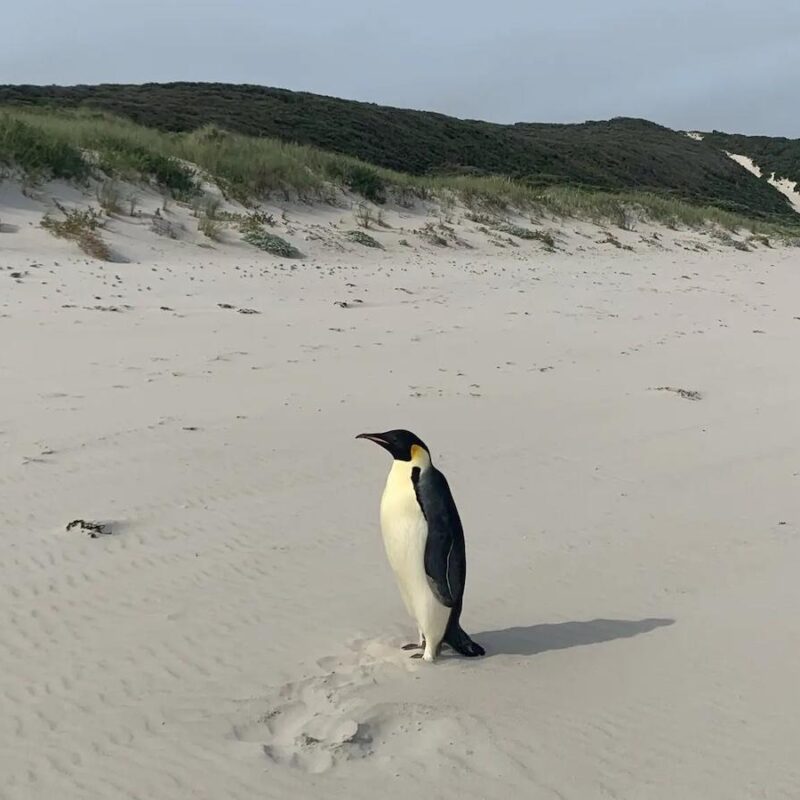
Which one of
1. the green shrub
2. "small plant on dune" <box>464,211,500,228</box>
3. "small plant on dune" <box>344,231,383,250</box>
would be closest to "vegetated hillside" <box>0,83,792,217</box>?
"small plant on dune" <box>464,211,500,228</box>

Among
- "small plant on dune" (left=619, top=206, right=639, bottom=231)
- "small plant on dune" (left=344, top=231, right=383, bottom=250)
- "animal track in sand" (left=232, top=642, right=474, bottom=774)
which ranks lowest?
"animal track in sand" (left=232, top=642, right=474, bottom=774)

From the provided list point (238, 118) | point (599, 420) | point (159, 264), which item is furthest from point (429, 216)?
point (238, 118)

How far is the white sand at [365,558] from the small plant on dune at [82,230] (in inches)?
50.1

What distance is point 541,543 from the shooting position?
4.57m

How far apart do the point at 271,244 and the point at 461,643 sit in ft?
35.9

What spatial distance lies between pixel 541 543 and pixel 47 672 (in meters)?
2.47

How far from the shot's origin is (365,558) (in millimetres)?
4293

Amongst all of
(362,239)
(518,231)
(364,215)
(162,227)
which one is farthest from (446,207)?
(162,227)

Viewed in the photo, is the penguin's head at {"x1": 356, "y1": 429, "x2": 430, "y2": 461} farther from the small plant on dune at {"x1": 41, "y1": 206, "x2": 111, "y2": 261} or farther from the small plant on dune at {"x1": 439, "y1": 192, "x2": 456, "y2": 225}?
the small plant on dune at {"x1": 439, "y1": 192, "x2": 456, "y2": 225}

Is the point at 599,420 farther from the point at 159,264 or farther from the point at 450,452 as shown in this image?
the point at 159,264

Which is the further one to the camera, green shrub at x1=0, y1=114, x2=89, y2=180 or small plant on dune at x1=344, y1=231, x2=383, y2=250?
small plant on dune at x1=344, y1=231, x2=383, y2=250

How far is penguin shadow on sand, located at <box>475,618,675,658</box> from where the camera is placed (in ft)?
11.5

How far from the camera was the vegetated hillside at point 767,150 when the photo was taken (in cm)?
6788

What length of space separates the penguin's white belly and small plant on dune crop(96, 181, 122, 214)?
10943mm
